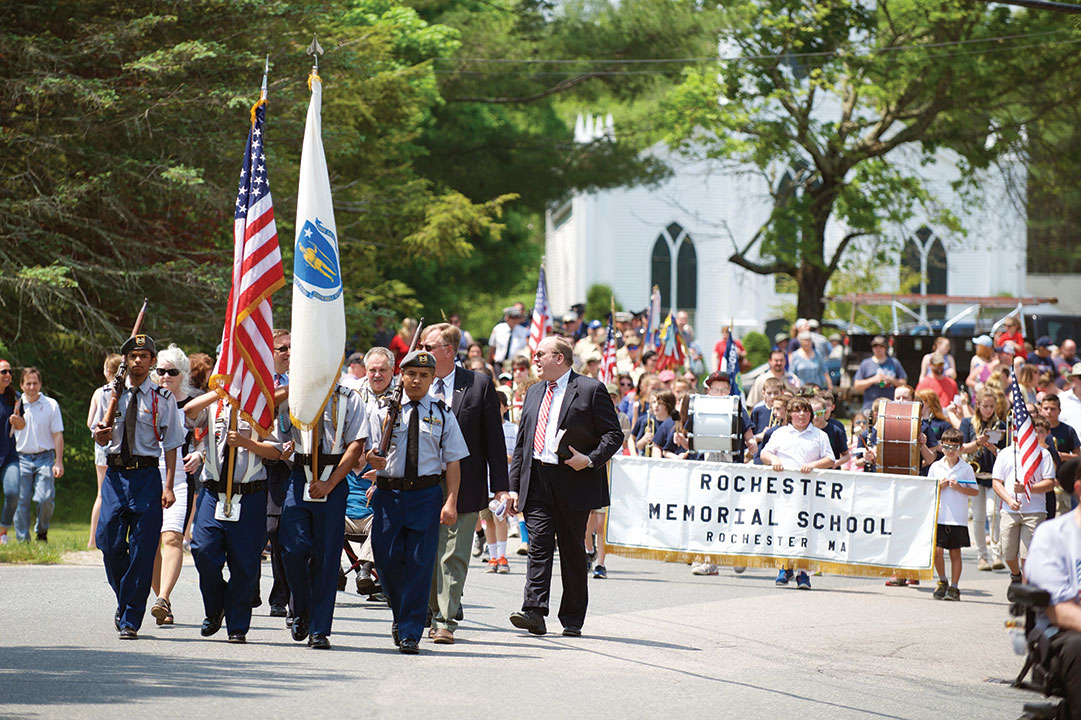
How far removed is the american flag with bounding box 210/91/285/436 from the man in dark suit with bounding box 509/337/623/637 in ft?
6.77

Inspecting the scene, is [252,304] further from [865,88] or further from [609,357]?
[865,88]

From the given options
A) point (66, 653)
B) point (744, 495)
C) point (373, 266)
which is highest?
point (373, 266)

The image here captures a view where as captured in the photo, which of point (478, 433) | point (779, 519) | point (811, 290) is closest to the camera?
point (478, 433)

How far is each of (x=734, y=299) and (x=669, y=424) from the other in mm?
42157

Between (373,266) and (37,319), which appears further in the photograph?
(373,266)

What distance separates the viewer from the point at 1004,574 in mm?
16375

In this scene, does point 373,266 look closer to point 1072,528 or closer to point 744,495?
point 744,495

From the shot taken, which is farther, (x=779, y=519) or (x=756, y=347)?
(x=756, y=347)

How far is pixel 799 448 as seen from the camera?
1495 cm

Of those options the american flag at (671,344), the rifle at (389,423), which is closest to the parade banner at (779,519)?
the rifle at (389,423)

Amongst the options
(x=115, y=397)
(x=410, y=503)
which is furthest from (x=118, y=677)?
(x=115, y=397)

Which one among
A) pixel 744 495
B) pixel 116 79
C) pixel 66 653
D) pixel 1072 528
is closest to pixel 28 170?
pixel 116 79

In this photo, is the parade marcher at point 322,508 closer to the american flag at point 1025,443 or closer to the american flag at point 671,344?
the american flag at point 1025,443

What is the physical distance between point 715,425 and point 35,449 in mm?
7830
